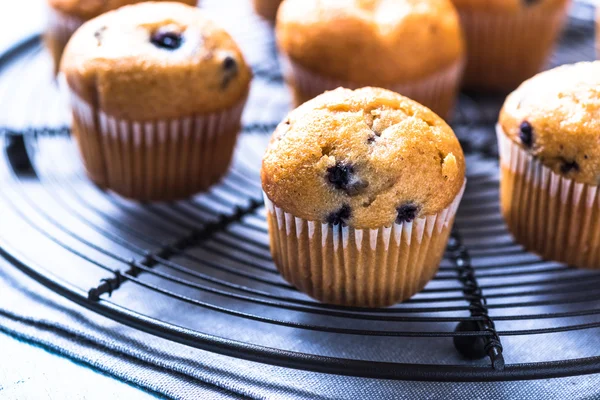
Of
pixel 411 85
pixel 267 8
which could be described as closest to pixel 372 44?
pixel 411 85

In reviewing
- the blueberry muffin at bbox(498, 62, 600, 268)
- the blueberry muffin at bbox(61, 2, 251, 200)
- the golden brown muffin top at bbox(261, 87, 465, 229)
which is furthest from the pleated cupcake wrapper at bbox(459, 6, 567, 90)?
the golden brown muffin top at bbox(261, 87, 465, 229)

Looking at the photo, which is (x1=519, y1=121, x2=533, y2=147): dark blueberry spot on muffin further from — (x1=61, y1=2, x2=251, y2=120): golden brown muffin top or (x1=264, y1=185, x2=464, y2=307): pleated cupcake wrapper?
(x1=61, y1=2, x2=251, y2=120): golden brown muffin top

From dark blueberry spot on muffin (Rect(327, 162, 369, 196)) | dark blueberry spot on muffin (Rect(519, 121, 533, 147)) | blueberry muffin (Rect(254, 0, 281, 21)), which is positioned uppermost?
dark blueberry spot on muffin (Rect(327, 162, 369, 196))

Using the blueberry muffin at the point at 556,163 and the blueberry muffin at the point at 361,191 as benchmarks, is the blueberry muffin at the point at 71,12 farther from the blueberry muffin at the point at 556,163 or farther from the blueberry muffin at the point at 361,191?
the blueberry muffin at the point at 556,163

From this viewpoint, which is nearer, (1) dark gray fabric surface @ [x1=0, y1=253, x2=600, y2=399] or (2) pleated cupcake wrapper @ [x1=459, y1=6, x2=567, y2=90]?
(1) dark gray fabric surface @ [x1=0, y1=253, x2=600, y2=399]

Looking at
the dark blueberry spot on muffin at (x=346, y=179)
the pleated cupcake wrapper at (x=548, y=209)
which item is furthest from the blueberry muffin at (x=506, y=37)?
the dark blueberry spot on muffin at (x=346, y=179)

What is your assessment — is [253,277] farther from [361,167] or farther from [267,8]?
[267,8]

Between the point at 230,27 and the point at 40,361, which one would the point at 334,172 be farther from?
the point at 230,27
